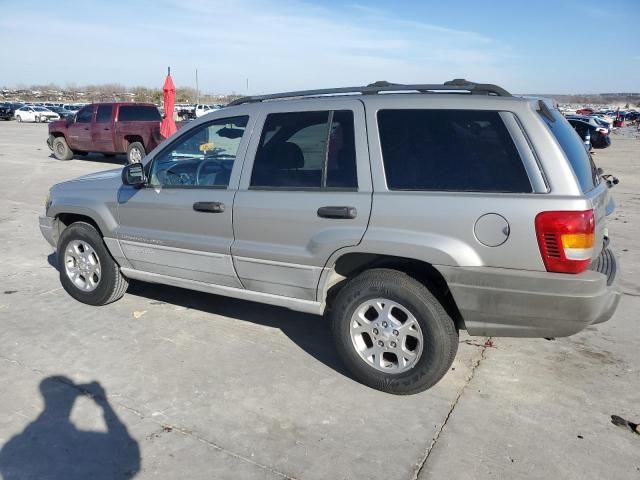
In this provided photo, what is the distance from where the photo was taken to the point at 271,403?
10.8ft

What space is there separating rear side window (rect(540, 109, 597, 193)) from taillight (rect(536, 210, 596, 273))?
23 cm

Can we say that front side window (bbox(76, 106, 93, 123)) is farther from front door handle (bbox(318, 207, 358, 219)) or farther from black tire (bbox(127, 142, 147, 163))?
front door handle (bbox(318, 207, 358, 219))

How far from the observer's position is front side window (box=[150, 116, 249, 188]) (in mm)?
3953

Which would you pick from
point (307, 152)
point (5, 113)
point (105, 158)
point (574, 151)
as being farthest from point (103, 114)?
point (5, 113)

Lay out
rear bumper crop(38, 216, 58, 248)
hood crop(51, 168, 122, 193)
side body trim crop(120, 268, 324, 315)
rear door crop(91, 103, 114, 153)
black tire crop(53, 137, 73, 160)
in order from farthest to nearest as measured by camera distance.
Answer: black tire crop(53, 137, 73, 160), rear door crop(91, 103, 114, 153), rear bumper crop(38, 216, 58, 248), hood crop(51, 168, 122, 193), side body trim crop(120, 268, 324, 315)

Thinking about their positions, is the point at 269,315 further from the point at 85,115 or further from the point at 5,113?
the point at 5,113

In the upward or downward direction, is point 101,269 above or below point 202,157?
below

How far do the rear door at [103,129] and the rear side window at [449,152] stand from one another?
44.9 feet

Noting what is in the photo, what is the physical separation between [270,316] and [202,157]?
4.87ft

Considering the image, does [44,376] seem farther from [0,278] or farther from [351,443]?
[0,278]

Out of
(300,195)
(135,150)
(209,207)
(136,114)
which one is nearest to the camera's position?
(300,195)

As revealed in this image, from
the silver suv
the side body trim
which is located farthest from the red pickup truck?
the silver suv

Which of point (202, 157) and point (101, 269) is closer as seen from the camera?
point (202, 157)

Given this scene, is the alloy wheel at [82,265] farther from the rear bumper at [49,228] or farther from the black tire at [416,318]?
the black tire at [416,318]
